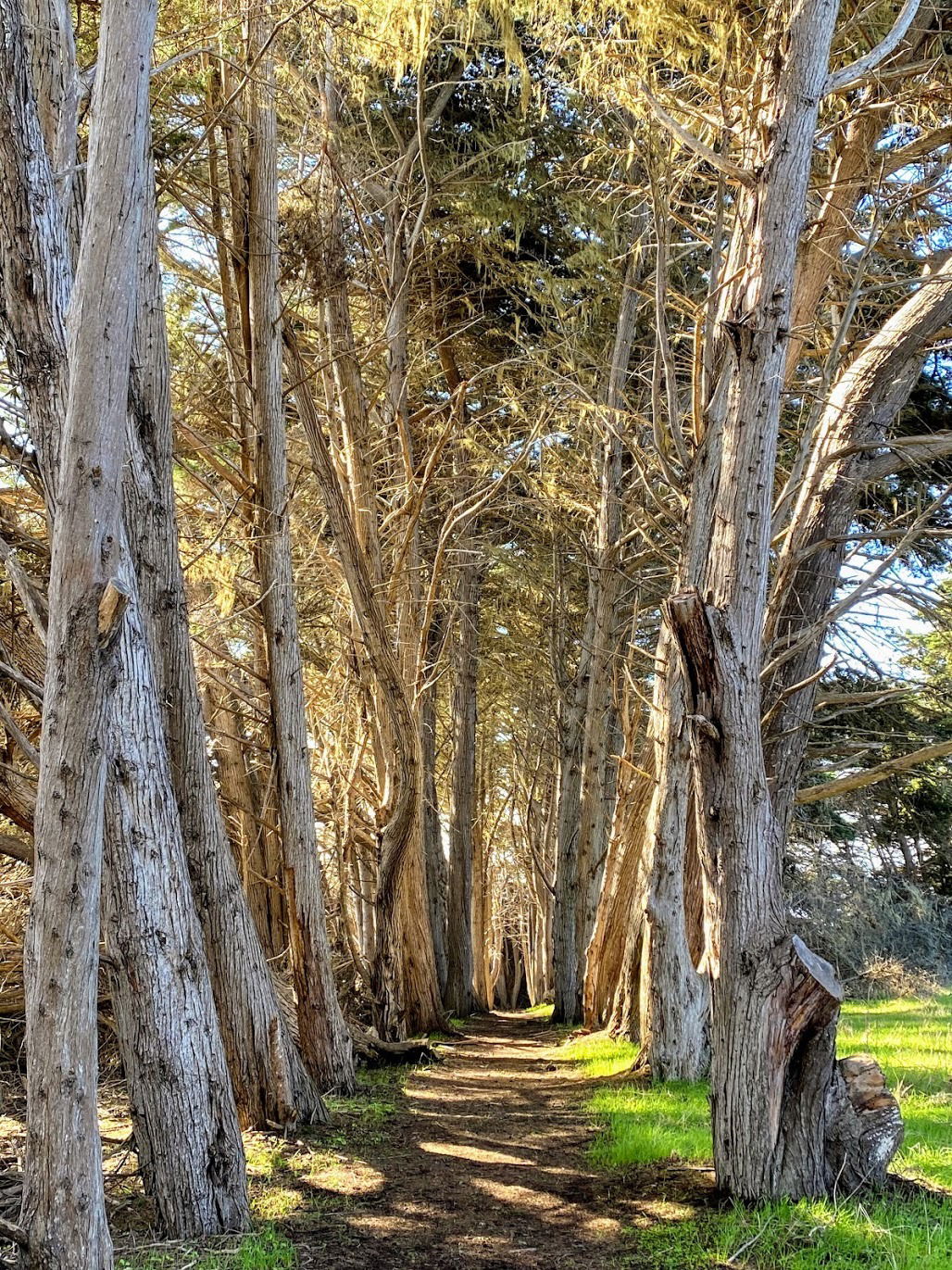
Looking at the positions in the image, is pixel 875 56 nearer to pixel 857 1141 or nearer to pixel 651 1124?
pixel 857 1141

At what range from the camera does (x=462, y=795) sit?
50.7 feet

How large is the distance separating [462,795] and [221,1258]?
1141 cm

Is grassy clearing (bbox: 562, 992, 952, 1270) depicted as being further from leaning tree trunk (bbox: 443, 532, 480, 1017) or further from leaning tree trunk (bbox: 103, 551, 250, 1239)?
leaning tree trunk (bbox: 443, 532, 480, 1017)

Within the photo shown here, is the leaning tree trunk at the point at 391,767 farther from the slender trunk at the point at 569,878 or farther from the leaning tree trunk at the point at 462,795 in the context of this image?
the leaning tree trunk at the point at 462,795

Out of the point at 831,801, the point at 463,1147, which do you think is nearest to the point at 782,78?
the point at 463,1147

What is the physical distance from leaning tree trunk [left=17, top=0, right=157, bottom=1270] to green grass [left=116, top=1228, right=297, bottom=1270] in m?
0.86

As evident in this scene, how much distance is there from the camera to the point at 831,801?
43.4 ft

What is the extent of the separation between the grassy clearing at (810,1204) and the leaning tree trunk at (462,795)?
269 inches

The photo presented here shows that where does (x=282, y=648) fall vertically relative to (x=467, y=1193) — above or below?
above

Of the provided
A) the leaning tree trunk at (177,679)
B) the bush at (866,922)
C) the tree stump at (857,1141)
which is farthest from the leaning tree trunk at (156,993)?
the bush at (866,922)

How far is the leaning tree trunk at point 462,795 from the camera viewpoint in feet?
49.4

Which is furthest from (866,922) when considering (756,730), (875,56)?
(875,56)

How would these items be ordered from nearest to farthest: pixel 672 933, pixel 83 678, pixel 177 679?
pixel 83 678 → pixel 177 679 → pixel 672 933

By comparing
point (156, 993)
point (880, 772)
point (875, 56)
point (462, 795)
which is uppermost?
point (875, 56)
